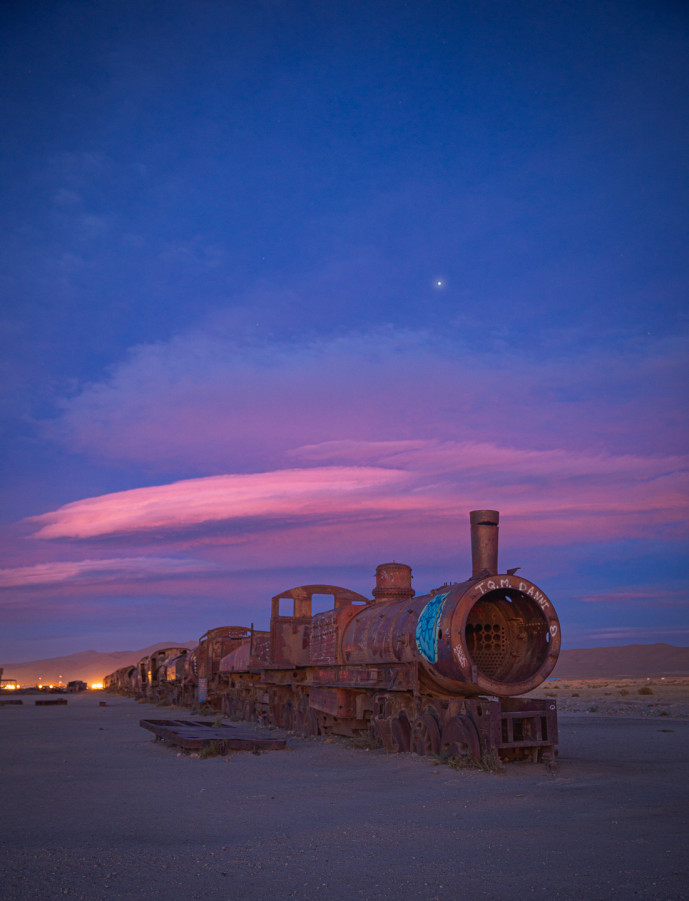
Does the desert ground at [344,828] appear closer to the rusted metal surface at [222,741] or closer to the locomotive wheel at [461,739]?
the locomotive wheel at [461,739]

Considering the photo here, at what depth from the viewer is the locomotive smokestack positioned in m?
12.0

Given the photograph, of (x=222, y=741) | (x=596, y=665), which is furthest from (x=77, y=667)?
(x=222, y=741)

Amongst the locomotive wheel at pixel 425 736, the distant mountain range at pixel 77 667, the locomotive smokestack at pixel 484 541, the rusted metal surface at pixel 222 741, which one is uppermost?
the locomotive smokestack at pixel 484 541

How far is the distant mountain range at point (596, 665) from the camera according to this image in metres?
108

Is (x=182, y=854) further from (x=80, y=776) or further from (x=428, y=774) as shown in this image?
(x=80, y=776)

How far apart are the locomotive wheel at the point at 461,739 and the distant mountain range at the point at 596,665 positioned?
6605cm

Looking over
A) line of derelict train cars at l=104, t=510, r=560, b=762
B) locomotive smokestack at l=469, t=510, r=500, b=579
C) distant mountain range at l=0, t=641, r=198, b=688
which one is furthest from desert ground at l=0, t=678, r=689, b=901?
distant mountain range at l=0, t=641, r=198, b=688

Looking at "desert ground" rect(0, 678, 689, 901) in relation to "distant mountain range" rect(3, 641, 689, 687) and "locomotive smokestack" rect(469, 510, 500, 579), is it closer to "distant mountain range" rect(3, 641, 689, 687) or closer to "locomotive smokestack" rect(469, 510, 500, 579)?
"locomotive smokestack" rect(469, 510, 500, 579)

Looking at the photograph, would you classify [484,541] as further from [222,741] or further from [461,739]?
[222,741]

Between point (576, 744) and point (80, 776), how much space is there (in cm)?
971

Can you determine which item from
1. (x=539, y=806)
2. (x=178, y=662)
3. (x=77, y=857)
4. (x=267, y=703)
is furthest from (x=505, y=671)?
(x=178, y=662)

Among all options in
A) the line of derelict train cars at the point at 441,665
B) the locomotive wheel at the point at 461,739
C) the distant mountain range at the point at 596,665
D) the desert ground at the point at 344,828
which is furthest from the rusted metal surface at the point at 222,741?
the distant mountain range at the point at 596,665

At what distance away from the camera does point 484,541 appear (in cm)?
1208

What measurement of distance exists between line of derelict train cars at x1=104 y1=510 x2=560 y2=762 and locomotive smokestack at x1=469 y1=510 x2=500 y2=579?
17 millimetres
